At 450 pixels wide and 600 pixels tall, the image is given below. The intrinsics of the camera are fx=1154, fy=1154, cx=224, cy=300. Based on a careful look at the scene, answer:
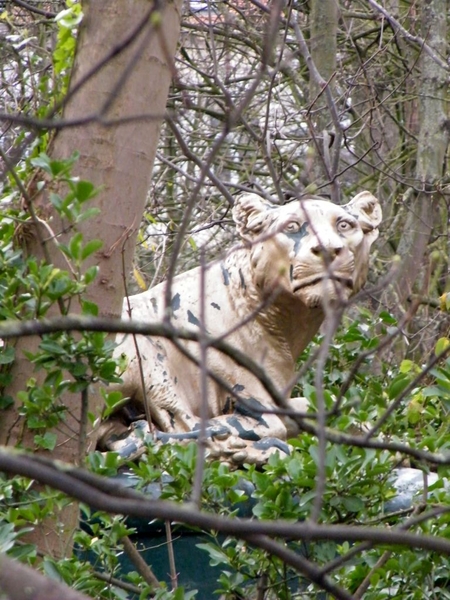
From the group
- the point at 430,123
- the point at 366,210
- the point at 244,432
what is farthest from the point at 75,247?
the point at 430,123

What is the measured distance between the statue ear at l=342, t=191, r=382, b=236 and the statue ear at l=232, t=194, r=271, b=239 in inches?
11.3

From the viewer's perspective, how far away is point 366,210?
3.85 meters

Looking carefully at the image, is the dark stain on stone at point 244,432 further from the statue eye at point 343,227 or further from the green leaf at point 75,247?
the green leaf at point 75,247

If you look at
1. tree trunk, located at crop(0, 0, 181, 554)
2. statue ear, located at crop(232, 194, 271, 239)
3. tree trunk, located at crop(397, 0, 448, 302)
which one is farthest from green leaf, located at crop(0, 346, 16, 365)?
tree trunk, located at crop(397, 0, 448, 302)

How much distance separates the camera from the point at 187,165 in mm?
7914

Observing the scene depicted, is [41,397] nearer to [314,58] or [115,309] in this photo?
[115,309]

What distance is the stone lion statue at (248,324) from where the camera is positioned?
3508mm

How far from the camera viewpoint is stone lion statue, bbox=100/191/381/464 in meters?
3.51

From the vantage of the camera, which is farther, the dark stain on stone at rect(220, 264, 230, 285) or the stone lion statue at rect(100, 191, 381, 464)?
the dark stain on stone at rect(220, 264, 230, 285)

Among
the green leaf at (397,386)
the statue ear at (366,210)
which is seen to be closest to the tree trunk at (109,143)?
the green leaf at (397,386)

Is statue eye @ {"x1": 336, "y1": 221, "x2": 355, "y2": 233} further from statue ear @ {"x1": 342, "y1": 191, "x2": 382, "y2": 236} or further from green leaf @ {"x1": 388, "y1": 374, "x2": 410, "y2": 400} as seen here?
green leaf @ {"x1": 388, "y1": 374, "x2": 410, "y2": 400}

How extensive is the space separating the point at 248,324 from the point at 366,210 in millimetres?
555

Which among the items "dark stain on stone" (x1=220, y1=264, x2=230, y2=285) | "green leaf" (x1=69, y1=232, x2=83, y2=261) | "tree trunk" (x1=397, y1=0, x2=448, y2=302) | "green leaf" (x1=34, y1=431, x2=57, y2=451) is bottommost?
"green leaf" (x1=34, y1=431, x2=57, y2=451)

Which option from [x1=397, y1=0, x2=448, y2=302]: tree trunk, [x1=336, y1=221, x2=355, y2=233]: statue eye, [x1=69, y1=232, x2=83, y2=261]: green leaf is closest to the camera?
[x1=69, y1=232, x2=83, y2=261]: green leaf
